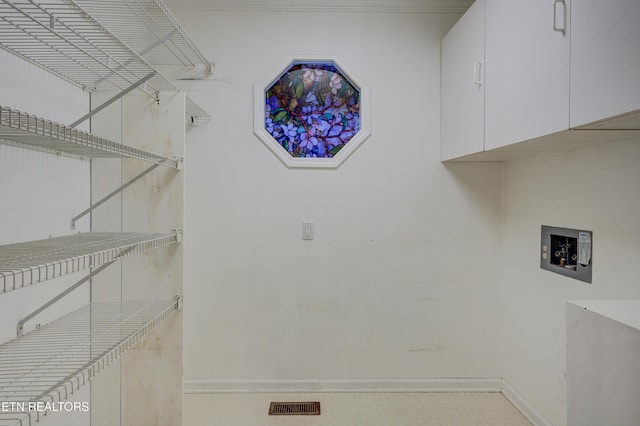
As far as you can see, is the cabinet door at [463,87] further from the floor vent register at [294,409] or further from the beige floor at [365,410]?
the floor vent register at [294,409]

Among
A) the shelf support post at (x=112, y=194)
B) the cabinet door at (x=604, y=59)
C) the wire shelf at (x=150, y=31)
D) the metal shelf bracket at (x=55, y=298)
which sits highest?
the wire shelf at (x=150, y=31)

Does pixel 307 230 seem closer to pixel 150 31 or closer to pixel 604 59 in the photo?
pixel 150 31

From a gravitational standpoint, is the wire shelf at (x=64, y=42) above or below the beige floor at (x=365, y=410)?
above

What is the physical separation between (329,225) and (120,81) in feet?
4.50

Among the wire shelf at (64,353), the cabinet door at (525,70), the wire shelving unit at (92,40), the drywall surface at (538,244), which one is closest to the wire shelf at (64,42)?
the wire shelving unit at (92,40)

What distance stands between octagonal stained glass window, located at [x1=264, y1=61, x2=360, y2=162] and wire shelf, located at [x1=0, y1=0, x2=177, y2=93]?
79 cm

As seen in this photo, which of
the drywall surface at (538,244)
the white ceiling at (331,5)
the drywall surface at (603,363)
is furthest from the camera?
the white ceiling at (331,5)

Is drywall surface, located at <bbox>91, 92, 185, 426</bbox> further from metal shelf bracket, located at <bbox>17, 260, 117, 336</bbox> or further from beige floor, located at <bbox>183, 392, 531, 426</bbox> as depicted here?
beige floor, located at <bbox>183, 392, 531, 426</bbox>

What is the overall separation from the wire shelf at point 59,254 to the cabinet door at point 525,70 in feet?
5.05

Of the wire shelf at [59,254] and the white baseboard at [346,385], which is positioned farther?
the white baseboard at [346,385]

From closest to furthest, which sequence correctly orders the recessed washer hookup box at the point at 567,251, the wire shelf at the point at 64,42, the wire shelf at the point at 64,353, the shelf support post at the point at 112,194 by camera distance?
the wire shelf at the point at 64,353 < the wire shelf at the point at 64,42 < the recessed washer hookup box at the point at 567,251 < the shelf support post at the point at 112,194

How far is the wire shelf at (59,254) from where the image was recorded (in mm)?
1094

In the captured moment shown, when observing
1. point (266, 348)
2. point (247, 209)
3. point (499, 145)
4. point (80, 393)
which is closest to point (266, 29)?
point (247, 209)

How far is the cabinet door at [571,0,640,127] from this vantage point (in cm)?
111
